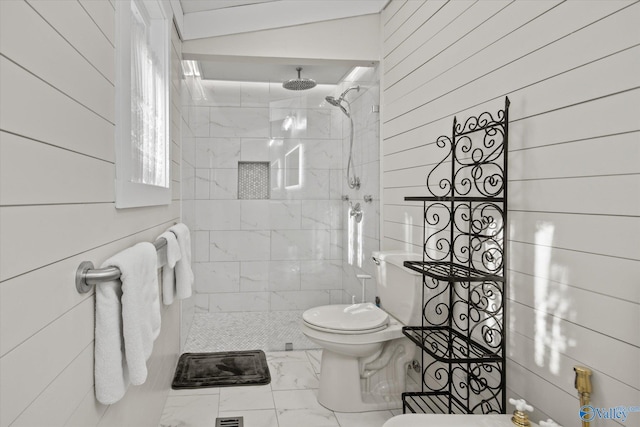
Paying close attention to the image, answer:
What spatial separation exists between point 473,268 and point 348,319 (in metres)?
1.01

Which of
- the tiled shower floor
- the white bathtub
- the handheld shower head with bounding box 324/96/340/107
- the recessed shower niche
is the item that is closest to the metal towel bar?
the white bathtub

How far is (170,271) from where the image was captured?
2.24m

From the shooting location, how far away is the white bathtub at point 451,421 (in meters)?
1.44

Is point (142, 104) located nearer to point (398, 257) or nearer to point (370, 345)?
point (398, 257)

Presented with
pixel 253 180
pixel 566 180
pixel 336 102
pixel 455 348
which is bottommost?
pixel 455 348

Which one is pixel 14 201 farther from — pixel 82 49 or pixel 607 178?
pixel 607 178

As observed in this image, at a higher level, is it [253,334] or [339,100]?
[339,100]

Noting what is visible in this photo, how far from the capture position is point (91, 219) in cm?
119

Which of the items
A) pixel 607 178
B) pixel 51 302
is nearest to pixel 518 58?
pixel 607 178

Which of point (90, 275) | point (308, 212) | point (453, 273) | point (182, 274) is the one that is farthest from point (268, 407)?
point (90, 275)

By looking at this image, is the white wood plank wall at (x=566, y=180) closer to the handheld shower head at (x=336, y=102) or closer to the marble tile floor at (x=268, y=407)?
the marble tile floor at (x=268, y=407)

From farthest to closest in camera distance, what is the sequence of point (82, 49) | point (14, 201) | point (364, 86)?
point (364, 86)
point (82, 49)
point (14, 201)

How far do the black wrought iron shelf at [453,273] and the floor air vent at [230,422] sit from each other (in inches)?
50.4

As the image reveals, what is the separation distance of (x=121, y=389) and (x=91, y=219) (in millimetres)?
486
